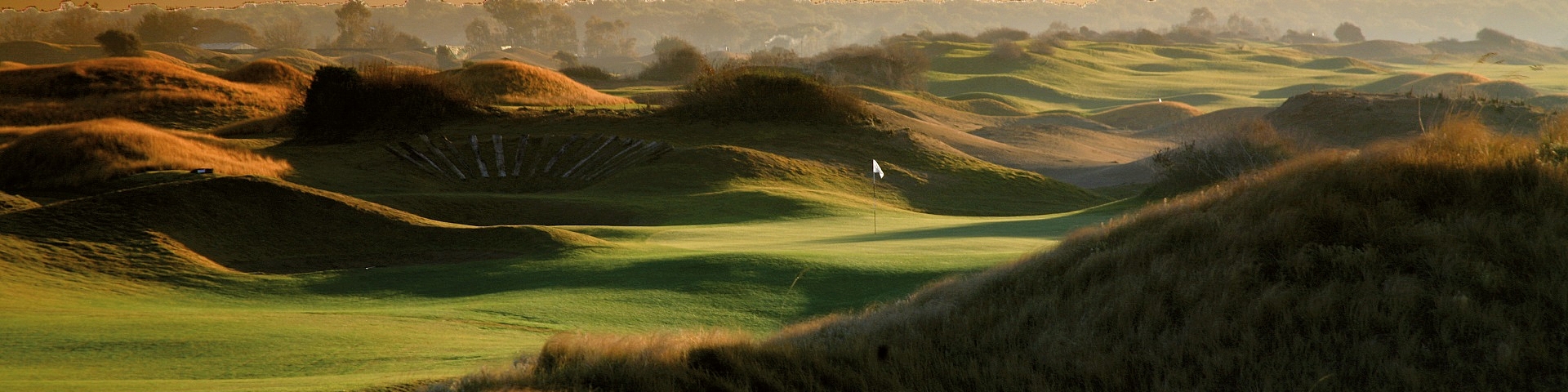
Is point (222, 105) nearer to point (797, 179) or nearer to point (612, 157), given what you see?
point (612, 157)

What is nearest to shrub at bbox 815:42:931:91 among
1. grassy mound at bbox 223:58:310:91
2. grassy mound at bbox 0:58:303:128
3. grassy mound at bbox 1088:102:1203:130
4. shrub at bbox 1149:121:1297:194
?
grassy mound at bbox 1088:102:1203:130

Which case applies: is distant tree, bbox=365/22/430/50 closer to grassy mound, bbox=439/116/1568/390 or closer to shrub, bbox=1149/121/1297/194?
shrub, bbox=1149/121/1297/194

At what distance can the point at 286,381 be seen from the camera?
5.91m

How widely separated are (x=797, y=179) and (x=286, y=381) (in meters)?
21.6

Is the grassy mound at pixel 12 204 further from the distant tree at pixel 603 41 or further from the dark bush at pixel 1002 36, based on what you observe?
the distant tree at pixel 603 41

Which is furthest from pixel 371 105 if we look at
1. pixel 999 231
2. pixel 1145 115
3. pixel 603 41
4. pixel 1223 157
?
pixel 603 41

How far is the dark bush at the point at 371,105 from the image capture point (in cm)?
3231

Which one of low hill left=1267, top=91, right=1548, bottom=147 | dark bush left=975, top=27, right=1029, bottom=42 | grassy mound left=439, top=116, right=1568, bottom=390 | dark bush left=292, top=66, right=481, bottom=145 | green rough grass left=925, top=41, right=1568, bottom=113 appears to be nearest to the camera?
grassy mound left=439, top=116, right=1568, bottom=390

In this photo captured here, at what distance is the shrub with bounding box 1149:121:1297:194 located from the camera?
983 inches

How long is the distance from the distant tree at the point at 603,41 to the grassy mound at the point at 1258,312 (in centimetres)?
16730

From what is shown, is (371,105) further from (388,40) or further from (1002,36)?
(388,40)

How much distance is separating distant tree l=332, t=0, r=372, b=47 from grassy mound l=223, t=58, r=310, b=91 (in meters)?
96.9

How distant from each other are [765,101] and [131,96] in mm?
19851

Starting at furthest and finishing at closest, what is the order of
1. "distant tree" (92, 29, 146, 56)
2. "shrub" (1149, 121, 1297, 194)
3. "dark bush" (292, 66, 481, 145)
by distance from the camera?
1. "distant tree" (92, 29, 146, 56)
2. "dark bush" (292, 66, 481, 145)
3. "shrub" (1149, 121, 1297, 194)
